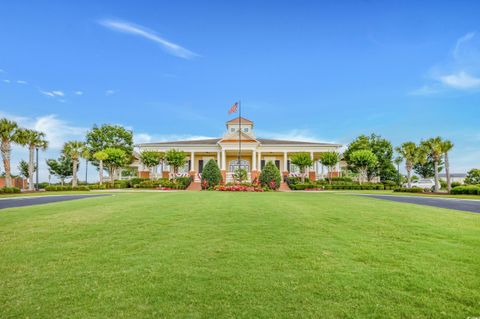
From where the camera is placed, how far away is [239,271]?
415 centimetres

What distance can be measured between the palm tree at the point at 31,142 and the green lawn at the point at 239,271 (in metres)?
33.3

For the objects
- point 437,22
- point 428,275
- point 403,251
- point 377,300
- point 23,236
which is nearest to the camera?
point 377,300

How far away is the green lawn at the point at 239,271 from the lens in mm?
3133

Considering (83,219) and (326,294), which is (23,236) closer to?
(83,219)

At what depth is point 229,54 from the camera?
23.8m

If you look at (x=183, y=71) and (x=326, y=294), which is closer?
(x=326, y=294)

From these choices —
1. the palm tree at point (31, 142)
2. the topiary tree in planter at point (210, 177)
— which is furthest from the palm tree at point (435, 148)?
the palm tree at point (31, 142)

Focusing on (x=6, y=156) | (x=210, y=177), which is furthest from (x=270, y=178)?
(x=6, y=156)

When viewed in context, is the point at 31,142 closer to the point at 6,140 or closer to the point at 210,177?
the point at 6,140

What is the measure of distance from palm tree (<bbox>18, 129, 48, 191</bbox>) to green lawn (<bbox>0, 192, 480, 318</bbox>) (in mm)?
33284

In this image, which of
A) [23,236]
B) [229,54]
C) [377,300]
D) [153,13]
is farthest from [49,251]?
[229,54]

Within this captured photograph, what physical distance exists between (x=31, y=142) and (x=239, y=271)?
41883 mm

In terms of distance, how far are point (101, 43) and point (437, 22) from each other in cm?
2071

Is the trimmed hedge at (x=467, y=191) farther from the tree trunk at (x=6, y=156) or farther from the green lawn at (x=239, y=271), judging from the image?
the tree trunk at (x=6, y=156)
